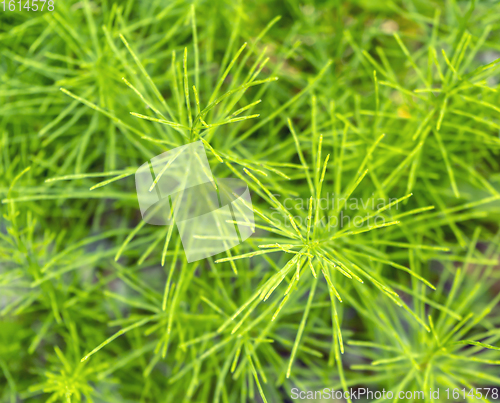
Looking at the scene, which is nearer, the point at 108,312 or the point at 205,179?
the point at 205,179

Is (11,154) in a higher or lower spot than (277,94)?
lower

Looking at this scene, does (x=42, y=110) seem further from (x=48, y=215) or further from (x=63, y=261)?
(x=63, y=261)

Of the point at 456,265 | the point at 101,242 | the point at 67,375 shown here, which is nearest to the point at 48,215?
the point at 101,242

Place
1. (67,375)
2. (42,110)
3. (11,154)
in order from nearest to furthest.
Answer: (67,375)
(42,110)
(11,154)

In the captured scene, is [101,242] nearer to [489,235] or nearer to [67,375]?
[67,375]

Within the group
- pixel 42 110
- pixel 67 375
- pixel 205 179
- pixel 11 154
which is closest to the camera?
pixel 205 179

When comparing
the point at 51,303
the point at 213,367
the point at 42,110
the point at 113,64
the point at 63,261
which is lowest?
the point at 213,367

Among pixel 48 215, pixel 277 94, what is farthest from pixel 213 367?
pixel 277 94
